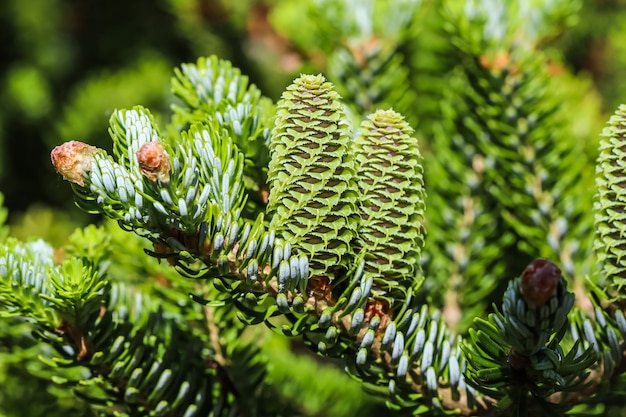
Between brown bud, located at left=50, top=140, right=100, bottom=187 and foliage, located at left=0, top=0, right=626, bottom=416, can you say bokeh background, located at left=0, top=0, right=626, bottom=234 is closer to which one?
foliage, located at left=0, top=0, right=626, bottom=416

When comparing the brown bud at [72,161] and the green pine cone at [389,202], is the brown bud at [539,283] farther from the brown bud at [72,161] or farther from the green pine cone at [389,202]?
the brown bud at [72,161]

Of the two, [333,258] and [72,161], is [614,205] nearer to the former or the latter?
[333,258]

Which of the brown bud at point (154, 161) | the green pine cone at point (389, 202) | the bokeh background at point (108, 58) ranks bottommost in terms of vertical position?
the brown bud at point (154, 161)

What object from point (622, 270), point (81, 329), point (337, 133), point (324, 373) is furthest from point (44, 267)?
point (622, 270)

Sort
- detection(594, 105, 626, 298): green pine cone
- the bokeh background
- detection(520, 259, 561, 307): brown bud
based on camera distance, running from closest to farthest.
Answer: detection(520, 259, 561, 307): brown bud → detection(594, 105, 626, 298): green pine cone → the bokeh background

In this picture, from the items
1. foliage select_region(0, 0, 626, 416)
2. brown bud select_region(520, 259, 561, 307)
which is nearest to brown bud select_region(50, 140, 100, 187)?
foliage select_region(0, 0, 626, 416)

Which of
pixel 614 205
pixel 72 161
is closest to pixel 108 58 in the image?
pixel 72 161

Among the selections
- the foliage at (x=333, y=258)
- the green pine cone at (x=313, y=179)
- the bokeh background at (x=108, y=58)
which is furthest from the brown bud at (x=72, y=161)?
the bokeh background at (x=108, y=58)
